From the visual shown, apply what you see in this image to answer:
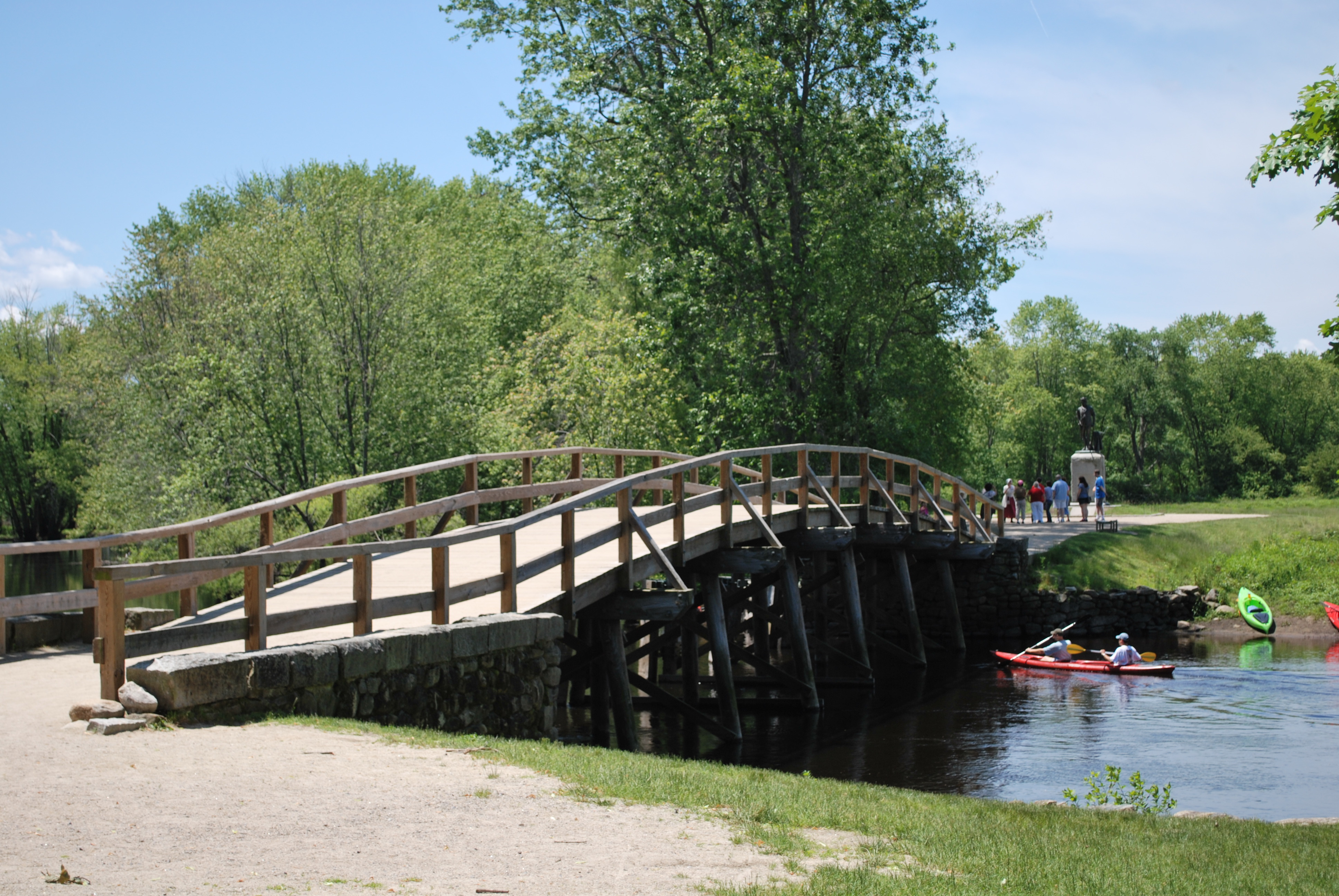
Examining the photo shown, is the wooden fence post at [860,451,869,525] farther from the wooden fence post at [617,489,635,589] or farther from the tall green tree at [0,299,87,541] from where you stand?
the tall green tree at [0,299,87,541]

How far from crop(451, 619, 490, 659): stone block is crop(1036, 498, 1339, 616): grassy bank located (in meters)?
20.7

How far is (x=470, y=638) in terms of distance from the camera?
387 inches

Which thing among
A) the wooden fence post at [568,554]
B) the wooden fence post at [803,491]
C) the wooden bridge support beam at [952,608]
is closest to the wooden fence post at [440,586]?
the wooden fence post at [568,554]

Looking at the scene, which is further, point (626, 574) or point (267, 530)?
point (626, 574)

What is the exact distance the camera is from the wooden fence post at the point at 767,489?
17.8 meters

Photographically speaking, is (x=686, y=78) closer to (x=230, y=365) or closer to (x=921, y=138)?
(x=921, y=138)

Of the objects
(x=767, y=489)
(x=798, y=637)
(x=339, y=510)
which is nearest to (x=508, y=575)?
(x=339, y=510)

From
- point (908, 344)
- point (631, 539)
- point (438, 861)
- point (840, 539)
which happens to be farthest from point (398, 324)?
point (438, 861)

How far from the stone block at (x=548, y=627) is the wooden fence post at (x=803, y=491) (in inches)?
332

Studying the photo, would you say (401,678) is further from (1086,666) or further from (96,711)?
(1086,666)

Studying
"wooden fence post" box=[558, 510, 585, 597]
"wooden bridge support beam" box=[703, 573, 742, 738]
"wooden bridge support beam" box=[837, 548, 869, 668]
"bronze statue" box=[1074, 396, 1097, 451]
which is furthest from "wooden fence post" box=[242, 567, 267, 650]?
"bronze statue" box=[1074, 396, 1097, 451]

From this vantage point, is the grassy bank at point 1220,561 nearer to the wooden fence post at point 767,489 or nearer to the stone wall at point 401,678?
the wooden fence post at point 767,489

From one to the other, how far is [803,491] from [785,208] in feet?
34.7

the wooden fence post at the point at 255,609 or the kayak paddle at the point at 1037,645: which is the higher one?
the wooden fence post at the point at 255,609
